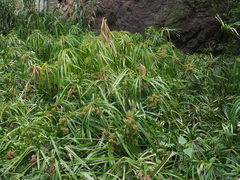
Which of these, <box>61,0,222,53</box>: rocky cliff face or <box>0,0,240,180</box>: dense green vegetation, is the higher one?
<box>61,0,222,53</box>: rocky cliff face

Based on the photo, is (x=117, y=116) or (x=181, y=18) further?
(x=181, y=18)

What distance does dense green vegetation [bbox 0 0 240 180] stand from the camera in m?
1.91

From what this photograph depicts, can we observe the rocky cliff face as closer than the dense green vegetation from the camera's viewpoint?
No

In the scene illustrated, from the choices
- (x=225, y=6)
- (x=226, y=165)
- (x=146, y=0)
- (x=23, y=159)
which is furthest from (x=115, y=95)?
(x=146, y=0)

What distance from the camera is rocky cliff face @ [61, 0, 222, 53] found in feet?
12.8

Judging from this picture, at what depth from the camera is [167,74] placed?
10.1ft

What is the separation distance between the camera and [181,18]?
4.05m

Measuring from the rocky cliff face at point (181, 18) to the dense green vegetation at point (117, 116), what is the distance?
0.61 m

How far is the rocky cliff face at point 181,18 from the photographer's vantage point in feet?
12.8

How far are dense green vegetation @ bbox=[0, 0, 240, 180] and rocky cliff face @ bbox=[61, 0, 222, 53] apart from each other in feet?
2.01

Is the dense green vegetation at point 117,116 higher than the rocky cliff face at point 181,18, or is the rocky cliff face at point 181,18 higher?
the rocky cliff face at point 181,18

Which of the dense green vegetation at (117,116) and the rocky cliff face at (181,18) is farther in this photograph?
the rocky cliff face at (181,18)

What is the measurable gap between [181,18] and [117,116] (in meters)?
2.48

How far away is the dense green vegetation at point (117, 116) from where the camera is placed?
191 cm
